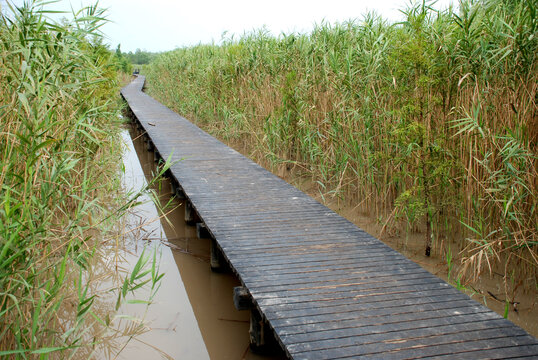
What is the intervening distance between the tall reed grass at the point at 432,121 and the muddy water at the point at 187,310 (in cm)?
133

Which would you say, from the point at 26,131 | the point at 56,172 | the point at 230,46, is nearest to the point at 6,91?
the point at 26,131

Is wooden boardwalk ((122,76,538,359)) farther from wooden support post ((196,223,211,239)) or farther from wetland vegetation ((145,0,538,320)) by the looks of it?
wetland vegetation ((145,0,538,320))

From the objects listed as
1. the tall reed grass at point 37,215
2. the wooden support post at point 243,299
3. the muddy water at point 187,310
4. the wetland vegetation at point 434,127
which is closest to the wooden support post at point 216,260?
the muddy water at point 187,310

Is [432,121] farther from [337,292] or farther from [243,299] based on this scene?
[243,299]

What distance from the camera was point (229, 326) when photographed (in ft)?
9.87

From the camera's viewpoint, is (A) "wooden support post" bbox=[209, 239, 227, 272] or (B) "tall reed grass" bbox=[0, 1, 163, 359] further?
(A) "wooden support post" bbox=[209, 239, 227, 272]

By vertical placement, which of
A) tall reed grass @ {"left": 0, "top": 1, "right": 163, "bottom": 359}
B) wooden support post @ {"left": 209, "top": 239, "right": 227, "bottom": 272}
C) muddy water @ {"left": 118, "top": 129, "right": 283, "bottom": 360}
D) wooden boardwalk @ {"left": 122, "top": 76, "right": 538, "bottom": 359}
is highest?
tall reed grass @ {"left": 0, "top": 1, "right": 163, "bottom": 359}

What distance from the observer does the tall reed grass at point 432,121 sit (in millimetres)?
2709

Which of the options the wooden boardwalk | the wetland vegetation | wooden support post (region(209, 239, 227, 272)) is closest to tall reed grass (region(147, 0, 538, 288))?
the wetland vegetation

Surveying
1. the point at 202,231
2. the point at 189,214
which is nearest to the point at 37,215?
the point at 202,231

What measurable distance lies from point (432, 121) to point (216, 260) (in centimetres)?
182

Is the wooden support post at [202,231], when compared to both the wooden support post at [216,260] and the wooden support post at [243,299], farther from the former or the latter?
the wooden support post at [243,299]

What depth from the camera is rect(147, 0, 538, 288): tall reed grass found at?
107 inches

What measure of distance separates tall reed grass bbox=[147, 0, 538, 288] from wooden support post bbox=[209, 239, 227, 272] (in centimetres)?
127
